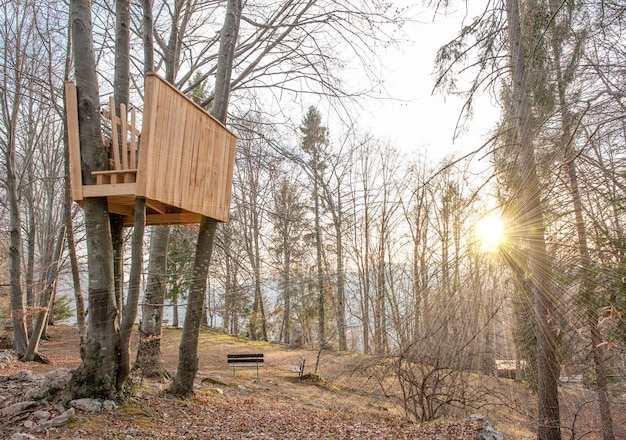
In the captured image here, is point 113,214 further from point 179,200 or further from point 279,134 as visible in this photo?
point 279,134

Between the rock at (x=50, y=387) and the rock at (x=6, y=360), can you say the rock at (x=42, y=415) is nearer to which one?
the rock at (x=50, y=387)

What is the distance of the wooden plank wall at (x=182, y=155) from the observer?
332 cm

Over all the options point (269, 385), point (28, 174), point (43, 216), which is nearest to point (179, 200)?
point (269, 385)

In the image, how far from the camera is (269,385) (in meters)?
8.41

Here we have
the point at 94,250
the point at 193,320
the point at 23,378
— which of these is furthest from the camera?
the point at 193,320

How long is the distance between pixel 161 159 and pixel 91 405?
7.39 feet

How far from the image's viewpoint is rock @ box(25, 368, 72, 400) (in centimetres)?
363

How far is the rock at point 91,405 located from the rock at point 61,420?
129 millimetres

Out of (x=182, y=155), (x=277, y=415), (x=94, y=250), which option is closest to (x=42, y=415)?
(x=94, y=250)

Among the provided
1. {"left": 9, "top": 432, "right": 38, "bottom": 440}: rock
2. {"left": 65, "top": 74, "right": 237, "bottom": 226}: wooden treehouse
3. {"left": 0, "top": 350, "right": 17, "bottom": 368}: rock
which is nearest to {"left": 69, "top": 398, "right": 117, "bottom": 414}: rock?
{"left": 9, "top": 432, "right": 38, "bottom": 440}: rock

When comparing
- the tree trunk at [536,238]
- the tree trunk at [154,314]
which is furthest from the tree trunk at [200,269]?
the tree trunk at [536,238]

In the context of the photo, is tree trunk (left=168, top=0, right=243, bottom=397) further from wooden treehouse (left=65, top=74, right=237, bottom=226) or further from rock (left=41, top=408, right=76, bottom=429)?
rock (left=41, top=408, right=76, bottom=429)

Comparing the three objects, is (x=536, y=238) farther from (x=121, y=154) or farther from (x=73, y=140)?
(x=73, y=140)

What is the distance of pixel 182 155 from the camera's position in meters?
3.74
